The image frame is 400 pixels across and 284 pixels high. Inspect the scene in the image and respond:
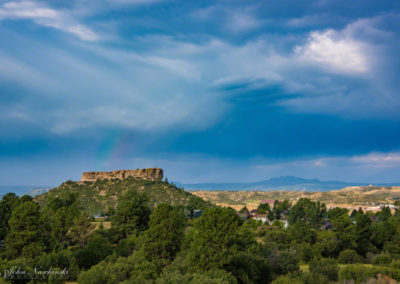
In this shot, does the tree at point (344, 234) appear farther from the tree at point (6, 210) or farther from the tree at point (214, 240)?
the tree at point (6, 210)

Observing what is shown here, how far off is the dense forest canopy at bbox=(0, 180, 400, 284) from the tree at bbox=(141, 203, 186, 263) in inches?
3.7

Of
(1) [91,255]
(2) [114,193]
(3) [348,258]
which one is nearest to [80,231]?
(1) [91,255]

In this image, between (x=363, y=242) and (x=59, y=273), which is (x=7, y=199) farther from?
(x=363, y=242)

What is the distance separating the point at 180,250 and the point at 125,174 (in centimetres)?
9784

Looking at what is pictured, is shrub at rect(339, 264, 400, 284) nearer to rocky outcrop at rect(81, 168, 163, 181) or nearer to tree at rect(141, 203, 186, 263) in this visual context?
tree at rect(141, 203, 186, 263)

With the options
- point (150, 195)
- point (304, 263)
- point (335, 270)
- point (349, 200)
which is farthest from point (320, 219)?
point (349, 200)

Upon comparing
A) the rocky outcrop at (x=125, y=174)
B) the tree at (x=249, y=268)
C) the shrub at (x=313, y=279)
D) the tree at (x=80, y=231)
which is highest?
the rocky outcrop at (x=125, y=174)

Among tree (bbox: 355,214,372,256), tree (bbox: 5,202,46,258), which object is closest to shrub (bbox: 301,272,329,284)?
tree (bbox: 5,202,46,258)

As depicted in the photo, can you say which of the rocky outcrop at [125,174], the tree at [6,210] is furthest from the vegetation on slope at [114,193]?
the tree at [6,210]

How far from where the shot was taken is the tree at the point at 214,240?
24188 millimetres

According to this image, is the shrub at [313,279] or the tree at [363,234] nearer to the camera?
the shrub at [313,279]

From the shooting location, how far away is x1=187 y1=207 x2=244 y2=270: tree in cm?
2419

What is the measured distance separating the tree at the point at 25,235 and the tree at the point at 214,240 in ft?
52.3

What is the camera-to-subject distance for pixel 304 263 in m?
42.8
